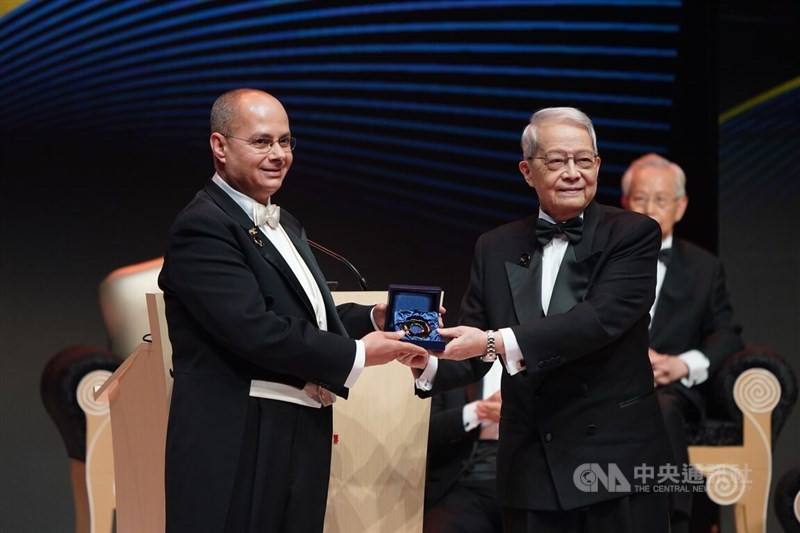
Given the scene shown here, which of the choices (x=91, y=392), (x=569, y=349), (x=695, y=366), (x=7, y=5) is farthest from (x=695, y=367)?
(x=7, y=5)

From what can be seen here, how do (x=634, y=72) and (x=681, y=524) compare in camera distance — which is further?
(x=634, y=72)

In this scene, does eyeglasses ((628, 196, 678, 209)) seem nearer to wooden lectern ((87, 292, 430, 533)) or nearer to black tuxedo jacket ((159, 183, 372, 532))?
wooden lectern ((87, 292, 430, 533))

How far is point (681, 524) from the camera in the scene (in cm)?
461

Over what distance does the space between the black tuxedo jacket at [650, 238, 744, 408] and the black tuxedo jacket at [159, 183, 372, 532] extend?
2.81 metres

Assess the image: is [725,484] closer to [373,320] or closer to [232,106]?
[373,320]

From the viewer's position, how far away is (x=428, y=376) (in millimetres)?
3168

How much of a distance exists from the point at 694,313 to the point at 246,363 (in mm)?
3103

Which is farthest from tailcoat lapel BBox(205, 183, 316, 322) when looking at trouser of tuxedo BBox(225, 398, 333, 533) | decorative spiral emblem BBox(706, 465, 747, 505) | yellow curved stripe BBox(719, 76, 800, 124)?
yellow curved stripe BBox(719, 76, 800, 124)

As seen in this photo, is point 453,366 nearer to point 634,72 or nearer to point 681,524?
point 681,524

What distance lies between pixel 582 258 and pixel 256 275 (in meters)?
0.91

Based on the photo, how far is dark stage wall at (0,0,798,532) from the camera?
5336mm

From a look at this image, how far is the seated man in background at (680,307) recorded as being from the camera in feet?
16.8

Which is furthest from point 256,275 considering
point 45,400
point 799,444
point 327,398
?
point 799,444

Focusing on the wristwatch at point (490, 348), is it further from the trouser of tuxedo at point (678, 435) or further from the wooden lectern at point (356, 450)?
the trouser of tuxedo at point (678, 435)
